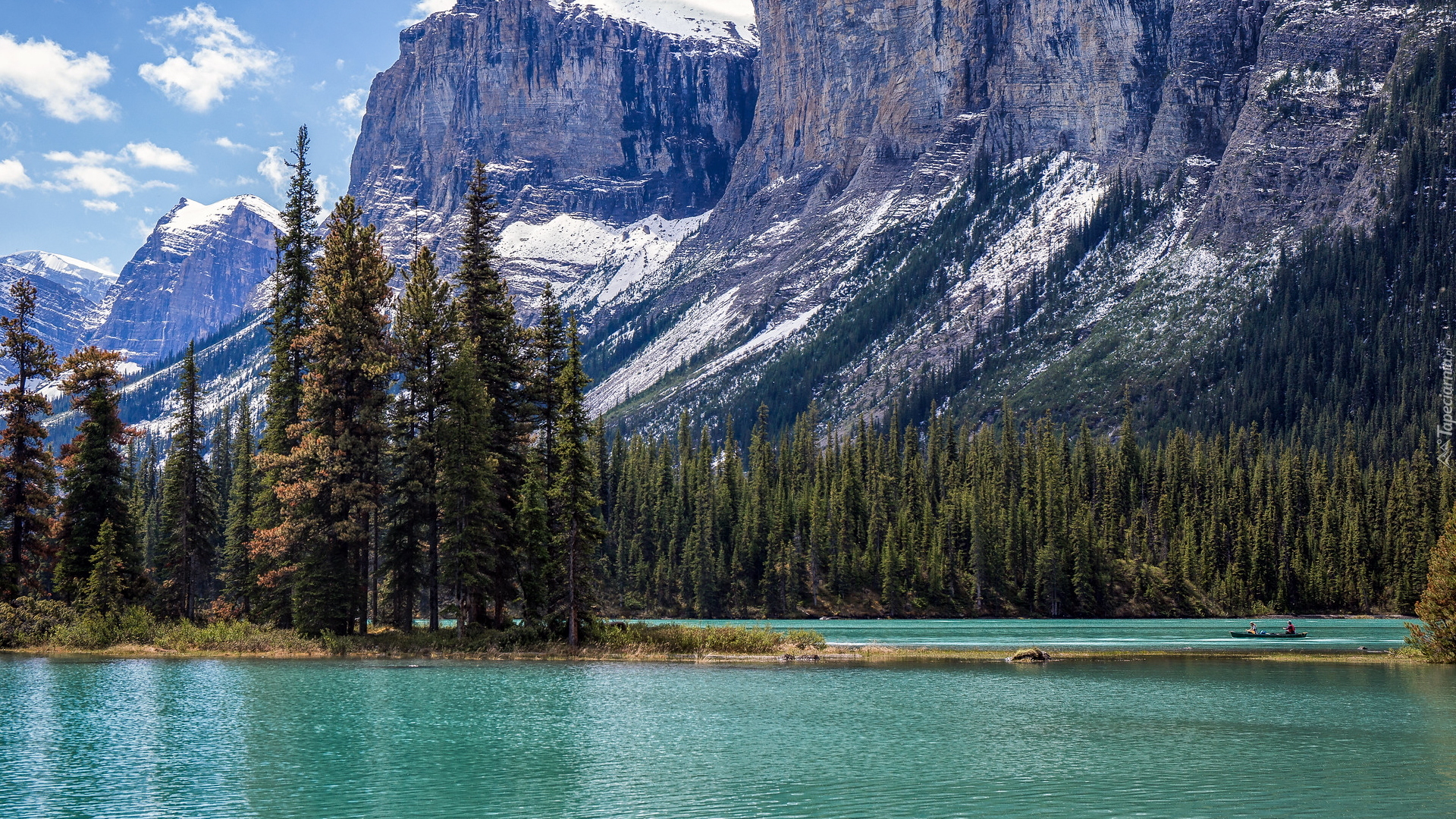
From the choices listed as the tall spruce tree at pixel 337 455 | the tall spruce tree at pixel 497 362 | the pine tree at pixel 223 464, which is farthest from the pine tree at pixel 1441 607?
the pine tree at pixel 223 464

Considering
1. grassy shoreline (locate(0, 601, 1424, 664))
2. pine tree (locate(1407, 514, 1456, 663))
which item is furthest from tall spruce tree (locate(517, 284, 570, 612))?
pine tree (locate(1407, 514, 1456, 663))

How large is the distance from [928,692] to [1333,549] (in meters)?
116

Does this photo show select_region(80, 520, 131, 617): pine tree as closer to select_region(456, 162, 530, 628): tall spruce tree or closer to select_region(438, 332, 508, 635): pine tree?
select_region(438, 332, 508, 635): pine tree

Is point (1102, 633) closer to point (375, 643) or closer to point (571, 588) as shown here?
point (571, 588)

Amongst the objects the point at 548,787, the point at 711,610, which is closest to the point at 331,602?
the point at 548,787

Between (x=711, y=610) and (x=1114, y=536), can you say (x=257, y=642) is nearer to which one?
(x=711, y=610)

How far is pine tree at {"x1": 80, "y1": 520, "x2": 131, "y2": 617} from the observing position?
62.7 metres

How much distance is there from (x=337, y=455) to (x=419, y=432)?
5847mm

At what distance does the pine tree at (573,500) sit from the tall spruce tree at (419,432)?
18.8ft

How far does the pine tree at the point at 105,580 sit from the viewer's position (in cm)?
6266

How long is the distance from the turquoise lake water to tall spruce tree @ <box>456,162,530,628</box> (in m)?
18.3

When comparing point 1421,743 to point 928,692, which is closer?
point 1421,743

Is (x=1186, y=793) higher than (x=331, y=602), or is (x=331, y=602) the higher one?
(x=331, y=602)

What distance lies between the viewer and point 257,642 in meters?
61.2
